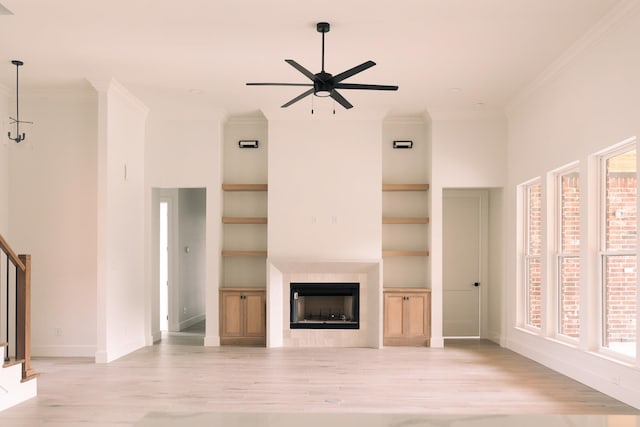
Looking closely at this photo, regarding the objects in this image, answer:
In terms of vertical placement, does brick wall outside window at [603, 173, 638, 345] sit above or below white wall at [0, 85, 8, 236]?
below

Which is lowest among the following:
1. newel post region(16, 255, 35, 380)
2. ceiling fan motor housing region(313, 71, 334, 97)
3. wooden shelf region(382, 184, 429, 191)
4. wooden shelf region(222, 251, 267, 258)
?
newel post region(16, 255, 35, 380)

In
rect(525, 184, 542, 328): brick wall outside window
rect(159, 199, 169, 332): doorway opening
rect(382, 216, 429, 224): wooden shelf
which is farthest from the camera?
rect(159, 199, 169, 332): doorway opening

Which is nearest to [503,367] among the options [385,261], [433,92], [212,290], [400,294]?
[400,294]

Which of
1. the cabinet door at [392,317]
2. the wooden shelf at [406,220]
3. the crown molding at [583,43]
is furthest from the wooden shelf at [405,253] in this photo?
the crown molding at [583,43]

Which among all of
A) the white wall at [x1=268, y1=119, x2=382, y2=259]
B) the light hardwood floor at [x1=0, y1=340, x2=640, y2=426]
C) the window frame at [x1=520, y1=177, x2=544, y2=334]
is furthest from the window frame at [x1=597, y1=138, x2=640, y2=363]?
the white wall at [x1=268, y1=119, x2=382, y2=259]

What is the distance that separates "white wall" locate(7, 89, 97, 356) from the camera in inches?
313

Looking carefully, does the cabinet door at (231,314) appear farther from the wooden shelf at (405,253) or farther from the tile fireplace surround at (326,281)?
the wooden shelf at (405,253)

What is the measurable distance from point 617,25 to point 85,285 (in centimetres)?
640

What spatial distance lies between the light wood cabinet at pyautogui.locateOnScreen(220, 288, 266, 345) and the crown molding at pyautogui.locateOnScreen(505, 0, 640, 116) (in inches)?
173

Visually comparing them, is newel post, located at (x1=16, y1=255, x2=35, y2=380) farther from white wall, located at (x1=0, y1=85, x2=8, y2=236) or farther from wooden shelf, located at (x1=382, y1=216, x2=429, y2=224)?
wooden shelf, located at (x1=382, y1=216, x2=429, y2=224)

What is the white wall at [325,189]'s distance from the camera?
9.12m

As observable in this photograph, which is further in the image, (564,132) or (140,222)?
(140,222)

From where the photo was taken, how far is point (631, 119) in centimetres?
527

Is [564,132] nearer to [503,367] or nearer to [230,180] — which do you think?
[503,367]
